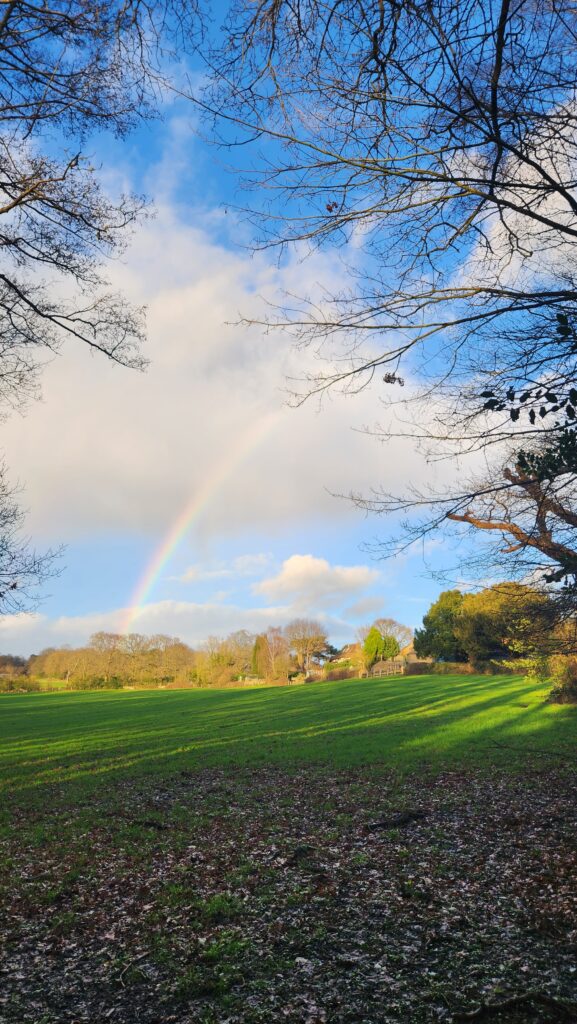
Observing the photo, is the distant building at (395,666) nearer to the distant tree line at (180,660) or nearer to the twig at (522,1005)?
the distant tree line at (180,660)

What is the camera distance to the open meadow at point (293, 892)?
386 cm

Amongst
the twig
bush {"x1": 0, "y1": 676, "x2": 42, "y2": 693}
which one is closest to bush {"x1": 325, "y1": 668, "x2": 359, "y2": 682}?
bush {"x1": 0, "y1": 676, "x2": 42, "y2": 693}

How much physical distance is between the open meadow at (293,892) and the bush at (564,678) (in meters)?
11.1

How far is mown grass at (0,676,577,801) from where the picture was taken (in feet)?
43.9

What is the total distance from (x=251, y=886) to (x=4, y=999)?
245 cm

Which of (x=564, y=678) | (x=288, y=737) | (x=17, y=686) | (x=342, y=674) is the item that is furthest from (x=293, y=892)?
(x=17, y=686)

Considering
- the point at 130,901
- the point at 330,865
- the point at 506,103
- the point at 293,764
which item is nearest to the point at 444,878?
the point at 330,865

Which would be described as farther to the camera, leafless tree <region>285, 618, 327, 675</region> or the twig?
leafless tree <region>285, 618, 327, 675</region>

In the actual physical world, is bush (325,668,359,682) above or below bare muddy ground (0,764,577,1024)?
below

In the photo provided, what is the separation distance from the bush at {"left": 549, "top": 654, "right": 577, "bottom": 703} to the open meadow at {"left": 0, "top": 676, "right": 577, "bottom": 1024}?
36.3ft

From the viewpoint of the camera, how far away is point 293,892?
558 cm

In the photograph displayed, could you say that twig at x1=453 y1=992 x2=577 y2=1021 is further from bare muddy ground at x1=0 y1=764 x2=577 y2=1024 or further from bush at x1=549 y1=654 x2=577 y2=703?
bush at x1=549 y1=654 x2=577 y2=703

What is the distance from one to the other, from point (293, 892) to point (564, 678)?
21.4 m

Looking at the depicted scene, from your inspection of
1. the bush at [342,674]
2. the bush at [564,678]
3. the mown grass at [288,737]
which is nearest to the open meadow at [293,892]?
the mown grass at [288,737]
